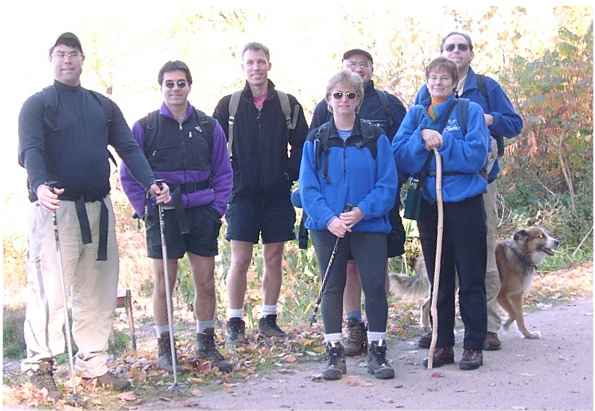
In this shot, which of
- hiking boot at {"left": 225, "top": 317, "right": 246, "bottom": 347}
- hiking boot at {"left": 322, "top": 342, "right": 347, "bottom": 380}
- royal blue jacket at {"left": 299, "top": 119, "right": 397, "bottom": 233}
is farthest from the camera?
hiking boot at {"left": 225, "top": 317, "right": 246, "bottom": 347}

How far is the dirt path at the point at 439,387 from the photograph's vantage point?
519 cm

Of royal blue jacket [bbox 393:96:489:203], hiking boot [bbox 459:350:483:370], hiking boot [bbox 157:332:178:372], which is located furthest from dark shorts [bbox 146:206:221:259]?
hiking boot [bbox 459:350:483:370]

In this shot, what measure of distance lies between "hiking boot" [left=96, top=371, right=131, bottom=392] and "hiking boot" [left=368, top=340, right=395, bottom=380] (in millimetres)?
1630

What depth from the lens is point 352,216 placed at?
5.47 metres

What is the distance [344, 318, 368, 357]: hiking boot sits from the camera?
20.8 ft

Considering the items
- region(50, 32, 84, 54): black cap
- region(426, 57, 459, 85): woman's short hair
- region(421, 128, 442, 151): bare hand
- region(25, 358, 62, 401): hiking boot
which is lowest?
region(25, 358, 62, 401): hiking boot

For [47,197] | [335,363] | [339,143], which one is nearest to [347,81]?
[339,143]

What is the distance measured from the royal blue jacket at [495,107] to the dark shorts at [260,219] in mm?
1602

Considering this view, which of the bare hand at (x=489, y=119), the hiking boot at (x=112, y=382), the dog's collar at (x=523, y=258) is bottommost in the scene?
the hiking boot at (x=112, y=382)

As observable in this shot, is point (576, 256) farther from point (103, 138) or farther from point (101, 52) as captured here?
point (101, 52)

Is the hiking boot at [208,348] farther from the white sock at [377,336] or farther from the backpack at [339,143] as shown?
the backpack at [339,143]

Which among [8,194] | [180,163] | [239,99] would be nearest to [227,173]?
[180,163]

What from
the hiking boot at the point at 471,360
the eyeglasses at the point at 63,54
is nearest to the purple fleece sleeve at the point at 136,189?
the eyeglasses at the point at 63,54

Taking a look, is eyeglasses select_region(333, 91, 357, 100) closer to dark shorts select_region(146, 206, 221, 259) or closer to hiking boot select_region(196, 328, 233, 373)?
dark shorts select_region(146, 206, 221, 259)
